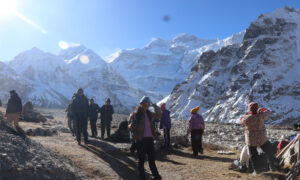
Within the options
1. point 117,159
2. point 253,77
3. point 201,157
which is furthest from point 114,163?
point 253,77

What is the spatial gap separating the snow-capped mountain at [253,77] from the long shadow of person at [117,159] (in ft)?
206

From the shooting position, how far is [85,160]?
7742mm

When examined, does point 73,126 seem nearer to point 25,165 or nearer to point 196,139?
point 196,139

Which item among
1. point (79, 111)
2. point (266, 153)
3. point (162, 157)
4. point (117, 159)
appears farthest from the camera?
point (79, 111)

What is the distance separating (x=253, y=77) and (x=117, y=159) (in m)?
84.5

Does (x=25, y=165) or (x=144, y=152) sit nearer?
(x=25, y=165)

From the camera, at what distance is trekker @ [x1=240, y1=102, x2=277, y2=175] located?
23.1 feet

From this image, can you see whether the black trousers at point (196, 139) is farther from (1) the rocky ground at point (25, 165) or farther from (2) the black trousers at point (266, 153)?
(1) the rocky ground at point (25, 165)

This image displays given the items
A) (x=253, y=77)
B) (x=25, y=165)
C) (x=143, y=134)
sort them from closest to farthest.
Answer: (x=25, y=165), (x=143, y=134), (x=253, y=77)

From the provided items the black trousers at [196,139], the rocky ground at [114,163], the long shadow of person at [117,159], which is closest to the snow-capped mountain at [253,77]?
the black trousers at [196,139]

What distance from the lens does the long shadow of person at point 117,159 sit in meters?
7.37

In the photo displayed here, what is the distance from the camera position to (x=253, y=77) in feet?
278

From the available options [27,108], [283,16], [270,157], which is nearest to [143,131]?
[270,157]

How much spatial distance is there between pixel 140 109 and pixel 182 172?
302cm
